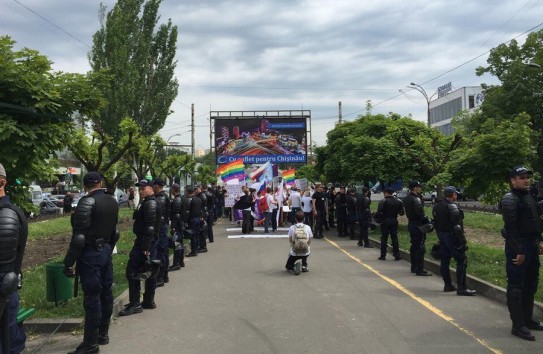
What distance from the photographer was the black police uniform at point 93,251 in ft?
18.0

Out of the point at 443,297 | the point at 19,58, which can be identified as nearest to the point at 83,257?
the point at 19,58

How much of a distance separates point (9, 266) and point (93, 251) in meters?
1.80

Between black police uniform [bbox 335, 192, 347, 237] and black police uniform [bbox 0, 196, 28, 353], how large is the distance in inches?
569

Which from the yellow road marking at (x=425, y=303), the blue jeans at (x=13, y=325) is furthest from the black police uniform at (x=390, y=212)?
the blue jeans at (x=13, y=325)

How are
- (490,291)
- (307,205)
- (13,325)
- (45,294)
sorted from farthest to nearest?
(307,205)
(490,291)
(45,294)
(13,325)

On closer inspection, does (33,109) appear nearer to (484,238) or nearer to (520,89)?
(484,238)

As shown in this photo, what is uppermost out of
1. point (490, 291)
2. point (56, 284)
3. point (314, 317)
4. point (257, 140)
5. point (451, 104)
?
point (451, 104)

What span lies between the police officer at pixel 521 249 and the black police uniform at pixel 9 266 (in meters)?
5.21

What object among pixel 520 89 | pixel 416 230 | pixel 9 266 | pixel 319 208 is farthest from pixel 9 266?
pixel 520 89

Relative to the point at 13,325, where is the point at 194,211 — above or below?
above

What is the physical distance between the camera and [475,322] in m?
6.62

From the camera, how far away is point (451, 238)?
8.54m

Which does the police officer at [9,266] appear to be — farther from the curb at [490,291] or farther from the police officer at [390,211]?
the police officer at [390,211]

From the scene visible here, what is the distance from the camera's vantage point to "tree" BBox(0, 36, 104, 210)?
6.84 m
